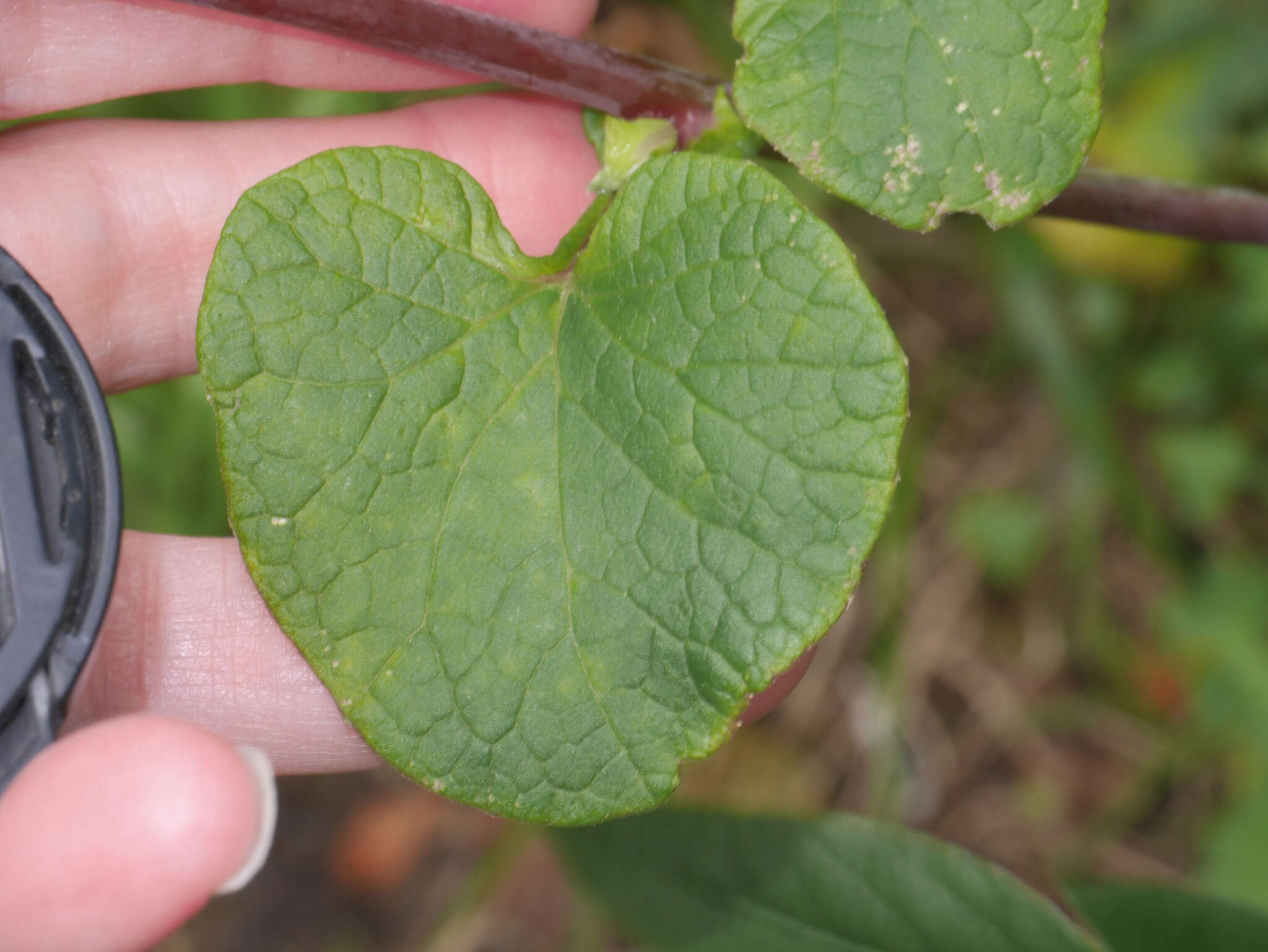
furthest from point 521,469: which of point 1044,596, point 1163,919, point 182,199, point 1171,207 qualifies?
point 1044,596

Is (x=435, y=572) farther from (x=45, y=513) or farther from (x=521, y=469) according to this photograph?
(x=45, y=513)

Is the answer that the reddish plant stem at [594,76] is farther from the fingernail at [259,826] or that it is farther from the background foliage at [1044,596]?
the background foliage at [1044,596]

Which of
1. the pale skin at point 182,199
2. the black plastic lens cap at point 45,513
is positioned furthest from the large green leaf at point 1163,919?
the black plastic lens cap at point 45,513

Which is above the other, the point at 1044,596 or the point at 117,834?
the point at 117,834

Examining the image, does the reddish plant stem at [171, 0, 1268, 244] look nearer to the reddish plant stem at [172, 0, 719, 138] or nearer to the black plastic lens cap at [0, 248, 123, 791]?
the reddish plant stem at [172, 0, 719, 138]

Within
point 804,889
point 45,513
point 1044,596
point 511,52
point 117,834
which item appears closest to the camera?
point 117,834

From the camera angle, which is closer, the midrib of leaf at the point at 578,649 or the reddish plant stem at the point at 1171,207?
the midrib of leaf at the point at 578,649
